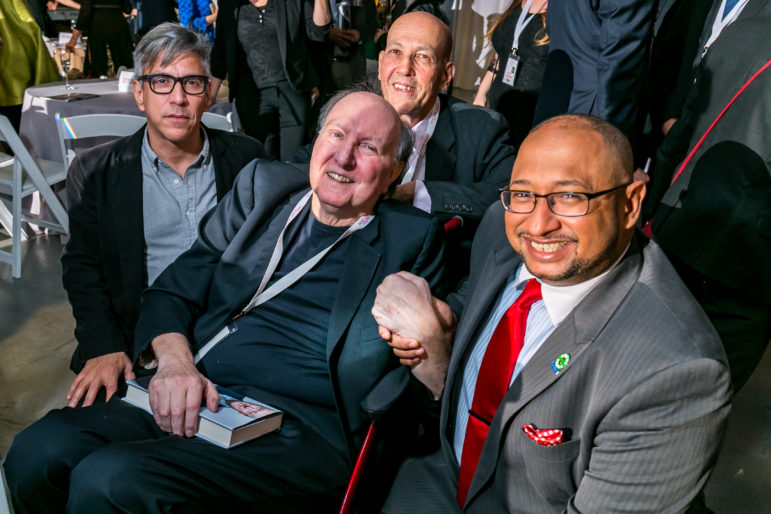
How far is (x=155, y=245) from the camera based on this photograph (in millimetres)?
2172

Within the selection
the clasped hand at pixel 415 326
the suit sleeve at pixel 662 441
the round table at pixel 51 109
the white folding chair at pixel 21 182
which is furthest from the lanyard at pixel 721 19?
the white folding chair at pixel 21 182

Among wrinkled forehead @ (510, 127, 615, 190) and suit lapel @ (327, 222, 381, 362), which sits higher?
wrinkled forehead @ (510, 127, 615, 190)

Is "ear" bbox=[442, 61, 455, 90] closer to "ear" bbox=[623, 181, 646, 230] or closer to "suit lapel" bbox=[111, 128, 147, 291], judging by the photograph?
"suit lapel" bbox=[111, 128, 147, 291]

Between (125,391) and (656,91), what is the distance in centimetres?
297

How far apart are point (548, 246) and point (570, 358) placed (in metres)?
0.25

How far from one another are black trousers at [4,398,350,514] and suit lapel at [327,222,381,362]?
0.95 feet

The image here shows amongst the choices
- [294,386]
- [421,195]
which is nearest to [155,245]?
[294,386]

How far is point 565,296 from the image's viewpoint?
1.30 m

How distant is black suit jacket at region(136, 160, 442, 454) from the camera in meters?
1.65

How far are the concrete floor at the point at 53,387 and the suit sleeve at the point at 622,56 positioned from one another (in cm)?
149

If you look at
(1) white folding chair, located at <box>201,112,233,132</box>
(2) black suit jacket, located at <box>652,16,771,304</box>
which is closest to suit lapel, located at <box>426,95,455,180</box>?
(2) black suit jacket, located at <box>652,16,771,304</box>

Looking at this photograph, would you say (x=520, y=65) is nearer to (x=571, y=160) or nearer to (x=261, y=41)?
(x=261, y=41)

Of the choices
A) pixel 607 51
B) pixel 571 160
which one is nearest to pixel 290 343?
pixel 571 160

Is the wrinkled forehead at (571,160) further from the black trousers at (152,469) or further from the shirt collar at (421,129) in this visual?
the shirt collar at (421,129)
